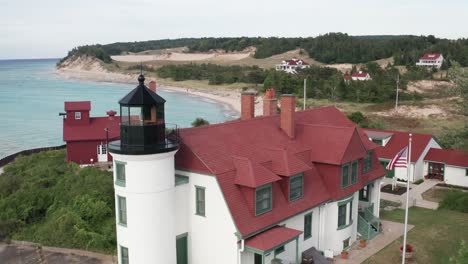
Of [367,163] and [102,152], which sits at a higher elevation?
[367,163]

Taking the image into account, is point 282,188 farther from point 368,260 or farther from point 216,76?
point 216,76

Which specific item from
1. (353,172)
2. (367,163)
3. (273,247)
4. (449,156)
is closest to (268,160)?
(273,247)

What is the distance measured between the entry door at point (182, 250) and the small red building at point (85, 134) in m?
19.4

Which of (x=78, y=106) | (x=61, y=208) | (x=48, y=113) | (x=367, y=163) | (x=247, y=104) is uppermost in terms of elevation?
(x=247, y=104)

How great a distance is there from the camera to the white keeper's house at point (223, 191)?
53.9ft

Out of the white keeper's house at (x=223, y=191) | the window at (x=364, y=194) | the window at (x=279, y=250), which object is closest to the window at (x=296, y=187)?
the white keeper's house at (x=223, y=191)

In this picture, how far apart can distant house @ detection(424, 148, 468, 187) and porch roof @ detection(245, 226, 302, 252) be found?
70.3ft

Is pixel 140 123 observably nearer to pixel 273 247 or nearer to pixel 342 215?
pixel 273 247

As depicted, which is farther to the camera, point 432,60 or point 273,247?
point 432,60

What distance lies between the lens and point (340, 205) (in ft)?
68.8

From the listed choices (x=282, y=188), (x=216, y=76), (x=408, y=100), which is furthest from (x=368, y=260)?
(x=216, y=76)

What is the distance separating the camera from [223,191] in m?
16.9

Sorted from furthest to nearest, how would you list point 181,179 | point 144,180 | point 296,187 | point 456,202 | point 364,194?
1. point 456,202
2. point 364,194
3. point 296,187
4. point 181,179
5. point 144,180

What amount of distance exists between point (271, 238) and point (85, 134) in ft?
78.3
